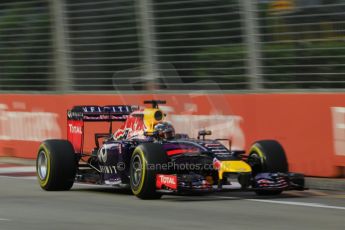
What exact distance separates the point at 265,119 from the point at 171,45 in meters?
2.66

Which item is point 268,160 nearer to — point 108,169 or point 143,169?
point 143,169

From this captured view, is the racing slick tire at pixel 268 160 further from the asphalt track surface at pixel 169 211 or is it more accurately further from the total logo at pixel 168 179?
the total logo at pixel 168 179

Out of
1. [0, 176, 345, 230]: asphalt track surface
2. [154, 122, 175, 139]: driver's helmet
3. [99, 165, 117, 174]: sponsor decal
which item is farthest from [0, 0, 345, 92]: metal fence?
[99, 165, 117, 174]: sponsor decal

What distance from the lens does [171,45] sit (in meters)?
15.9

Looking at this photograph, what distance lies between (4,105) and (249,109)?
22.4ft

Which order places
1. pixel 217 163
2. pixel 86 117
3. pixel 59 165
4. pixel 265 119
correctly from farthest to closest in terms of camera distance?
pixel 265 119 → pixel 86 117 → pixel 59 165 → pixel 217 163

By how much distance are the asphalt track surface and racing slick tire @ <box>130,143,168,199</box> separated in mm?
148

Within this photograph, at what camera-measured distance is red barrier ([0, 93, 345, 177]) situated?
43.2 ft

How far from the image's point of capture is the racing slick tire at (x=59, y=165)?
1234 cm

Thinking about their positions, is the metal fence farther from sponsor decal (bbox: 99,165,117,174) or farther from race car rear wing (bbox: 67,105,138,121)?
sponsor decal (bbox: 99,165,117,174)

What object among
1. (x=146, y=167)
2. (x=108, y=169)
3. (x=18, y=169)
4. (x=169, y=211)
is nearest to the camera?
(x=169, y=211)

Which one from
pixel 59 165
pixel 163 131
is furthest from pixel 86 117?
pixel 163 131

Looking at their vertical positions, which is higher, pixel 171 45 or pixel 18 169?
pixel 171 45

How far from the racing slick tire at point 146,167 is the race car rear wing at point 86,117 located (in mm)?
1981
